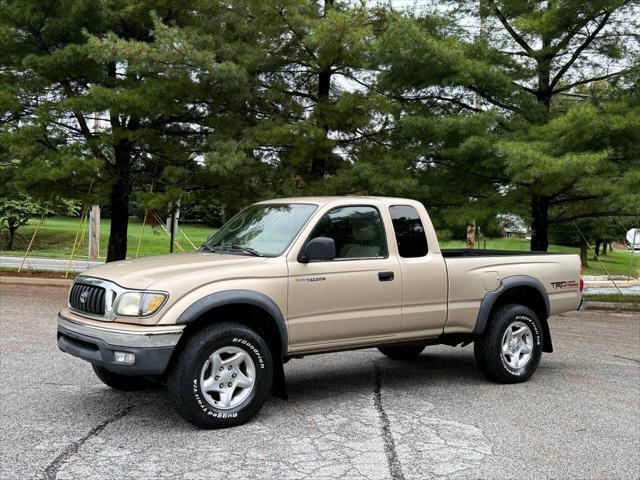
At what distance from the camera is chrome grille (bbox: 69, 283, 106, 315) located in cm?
543

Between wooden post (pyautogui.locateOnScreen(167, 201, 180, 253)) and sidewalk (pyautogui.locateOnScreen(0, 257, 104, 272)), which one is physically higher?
wooden post (pyautogui.locateOnScreen(167, 201, 180, 253))

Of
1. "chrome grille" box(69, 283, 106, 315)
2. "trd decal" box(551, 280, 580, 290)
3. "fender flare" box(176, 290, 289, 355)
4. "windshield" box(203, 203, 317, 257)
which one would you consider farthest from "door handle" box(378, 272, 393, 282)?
"chrome grille" box(69, 283, 106, 315)

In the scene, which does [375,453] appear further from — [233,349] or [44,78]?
[44,78]

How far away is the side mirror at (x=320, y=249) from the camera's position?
5766 millimetres

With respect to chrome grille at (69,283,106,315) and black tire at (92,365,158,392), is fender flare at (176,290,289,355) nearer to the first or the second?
chrome grille at (69,283,106,315)

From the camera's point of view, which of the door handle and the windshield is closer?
the windshield

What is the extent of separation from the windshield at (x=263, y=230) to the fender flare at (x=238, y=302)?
1.75ft

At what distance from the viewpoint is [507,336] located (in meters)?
7.23

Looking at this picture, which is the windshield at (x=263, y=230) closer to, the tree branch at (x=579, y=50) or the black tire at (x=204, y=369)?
the black tire at (x=204, y=369)

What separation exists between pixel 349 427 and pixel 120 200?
12320mm

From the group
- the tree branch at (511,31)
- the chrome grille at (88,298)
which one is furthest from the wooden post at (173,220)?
the chrome grille at (88,298)

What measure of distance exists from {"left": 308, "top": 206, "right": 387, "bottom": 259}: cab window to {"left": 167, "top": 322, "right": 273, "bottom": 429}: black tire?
120 cm

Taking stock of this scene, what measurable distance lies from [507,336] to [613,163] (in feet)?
24.1

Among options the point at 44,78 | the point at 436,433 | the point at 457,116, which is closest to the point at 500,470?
the point at 436,433
